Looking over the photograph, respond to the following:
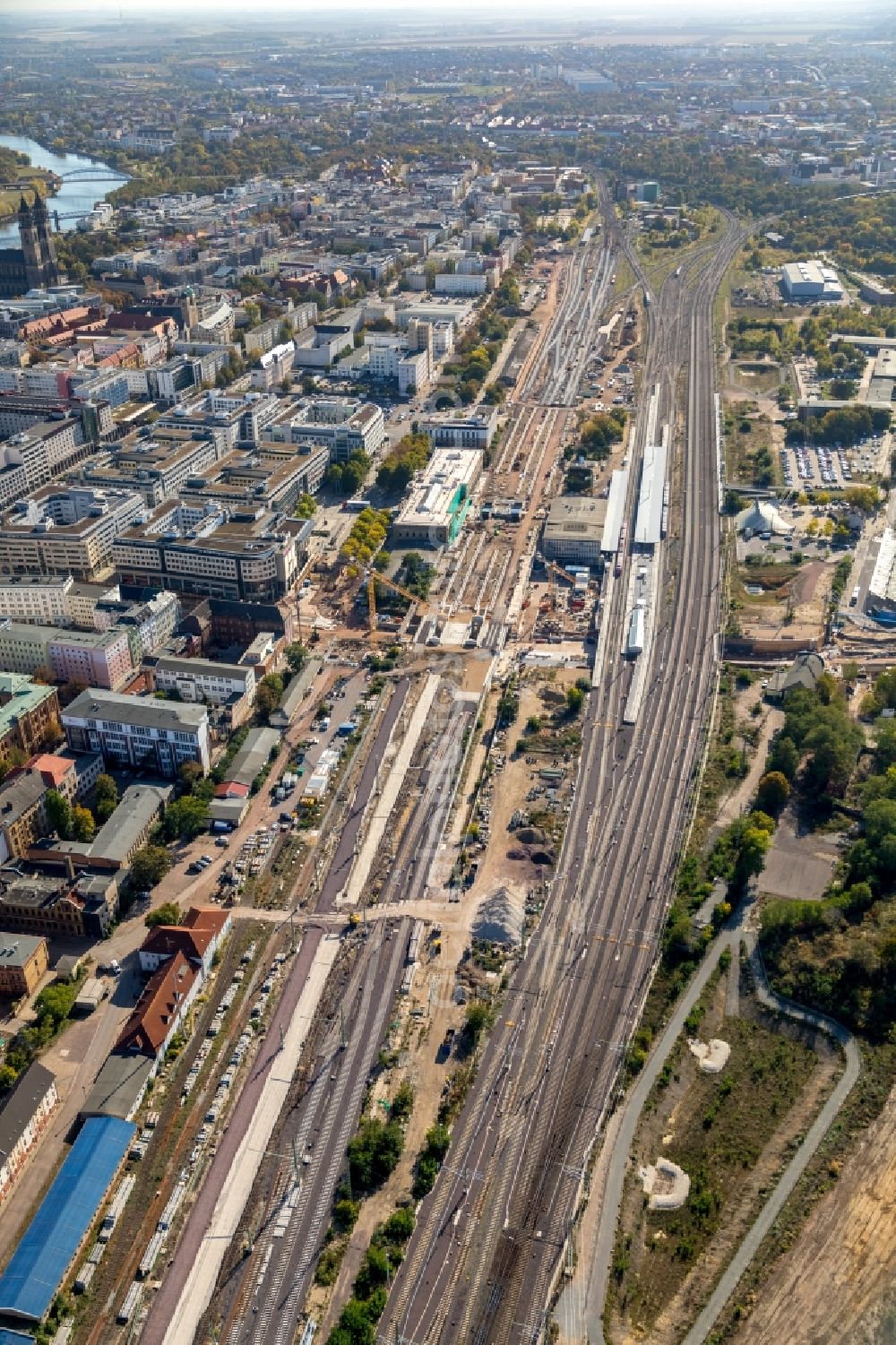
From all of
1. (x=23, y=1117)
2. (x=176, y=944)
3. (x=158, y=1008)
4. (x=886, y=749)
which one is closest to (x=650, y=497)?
(x=886, y=749)

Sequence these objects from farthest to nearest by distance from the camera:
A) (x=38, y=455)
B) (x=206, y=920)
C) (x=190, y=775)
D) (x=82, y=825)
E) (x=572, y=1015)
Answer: (x=38, y=455)
(x=190, y=775)
(x=82, y=825)
(x=206, y=920)
(x=572, y=1015)

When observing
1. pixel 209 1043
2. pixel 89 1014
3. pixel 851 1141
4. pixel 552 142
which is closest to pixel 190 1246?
pixel 209 1043

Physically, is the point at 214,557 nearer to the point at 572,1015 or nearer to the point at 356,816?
the point at 356,816

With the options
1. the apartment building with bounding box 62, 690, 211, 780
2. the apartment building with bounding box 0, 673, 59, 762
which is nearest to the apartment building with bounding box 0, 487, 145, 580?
the apartment building with bounding box 0, 673, 59, 762

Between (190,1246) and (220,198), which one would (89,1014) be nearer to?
(190,1246)

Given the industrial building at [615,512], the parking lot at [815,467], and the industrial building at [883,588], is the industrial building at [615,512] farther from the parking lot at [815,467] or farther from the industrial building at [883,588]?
the industrial building at [883,588]
